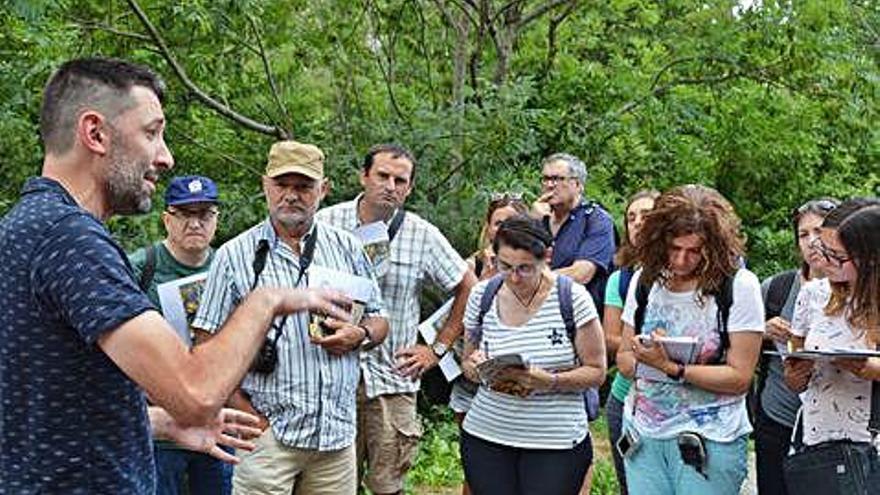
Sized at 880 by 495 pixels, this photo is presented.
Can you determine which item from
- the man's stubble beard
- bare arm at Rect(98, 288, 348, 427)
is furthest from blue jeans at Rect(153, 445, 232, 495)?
bare arm at Rect(98, 288, 348, 427)

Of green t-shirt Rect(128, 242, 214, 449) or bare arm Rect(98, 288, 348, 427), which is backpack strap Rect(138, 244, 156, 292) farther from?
bare arm Rect(98, 288, 348, 427)

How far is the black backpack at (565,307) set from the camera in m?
5.07

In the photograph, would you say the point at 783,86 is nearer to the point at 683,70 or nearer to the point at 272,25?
the point at 683,70

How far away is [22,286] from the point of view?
2551 millimetres

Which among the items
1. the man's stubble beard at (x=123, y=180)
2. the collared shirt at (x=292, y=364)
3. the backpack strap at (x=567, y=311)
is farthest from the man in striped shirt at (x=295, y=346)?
the man's stubble beard at (x=123, y=180)

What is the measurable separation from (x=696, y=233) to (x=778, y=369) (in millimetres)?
876

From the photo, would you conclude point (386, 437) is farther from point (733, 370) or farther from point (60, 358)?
point (60, 358)

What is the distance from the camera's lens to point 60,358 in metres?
2.56

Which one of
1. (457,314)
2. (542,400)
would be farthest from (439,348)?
Answer: (542,400)

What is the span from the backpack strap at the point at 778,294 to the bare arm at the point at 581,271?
Answer: 3.93 feet

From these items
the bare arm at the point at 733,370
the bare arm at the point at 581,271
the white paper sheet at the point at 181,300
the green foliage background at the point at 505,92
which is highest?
the green foliage background at the point at 505,92

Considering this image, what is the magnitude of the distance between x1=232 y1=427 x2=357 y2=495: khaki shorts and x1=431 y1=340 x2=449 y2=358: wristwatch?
101 centimetres

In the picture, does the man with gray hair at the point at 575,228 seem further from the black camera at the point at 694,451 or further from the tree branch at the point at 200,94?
the tree branch at the point at 200,94

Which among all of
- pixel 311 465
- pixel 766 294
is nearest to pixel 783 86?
pixel 766 294
